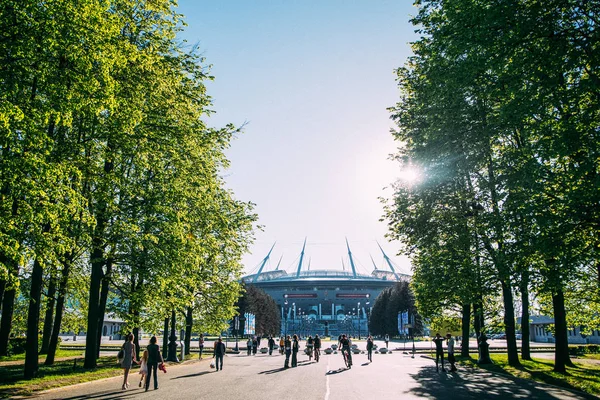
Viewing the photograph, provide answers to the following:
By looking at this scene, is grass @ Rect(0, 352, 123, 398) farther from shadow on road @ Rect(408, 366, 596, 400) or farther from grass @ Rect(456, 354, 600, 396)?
grass @ Rect(456, 354, 600, 396)

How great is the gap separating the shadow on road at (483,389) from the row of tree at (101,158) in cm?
1104

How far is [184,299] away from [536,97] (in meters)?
17.4

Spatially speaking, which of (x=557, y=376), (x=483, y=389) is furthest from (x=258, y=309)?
(x=483, y=389)

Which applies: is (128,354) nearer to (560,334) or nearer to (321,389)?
(321,389)

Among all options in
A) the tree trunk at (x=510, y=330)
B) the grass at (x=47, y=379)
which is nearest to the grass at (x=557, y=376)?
the tree trunk at (x=510, y=330)

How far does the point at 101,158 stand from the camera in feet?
69.8

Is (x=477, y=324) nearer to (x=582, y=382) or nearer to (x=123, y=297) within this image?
(x=582, y=382)

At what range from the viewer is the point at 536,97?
15000 millimetres

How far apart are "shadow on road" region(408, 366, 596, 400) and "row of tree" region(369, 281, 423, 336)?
2783 inches

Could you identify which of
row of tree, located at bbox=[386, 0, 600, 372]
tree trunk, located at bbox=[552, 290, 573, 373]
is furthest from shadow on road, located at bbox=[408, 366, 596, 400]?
row of tree, located at bbox=[386, 0, 600, 372]

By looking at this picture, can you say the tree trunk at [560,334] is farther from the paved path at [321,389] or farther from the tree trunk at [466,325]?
the tree trunk at [466,325]

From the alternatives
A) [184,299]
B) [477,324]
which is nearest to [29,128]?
[184,299]

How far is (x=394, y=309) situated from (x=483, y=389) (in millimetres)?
92232

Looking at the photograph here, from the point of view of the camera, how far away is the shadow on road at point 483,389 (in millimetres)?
14352
